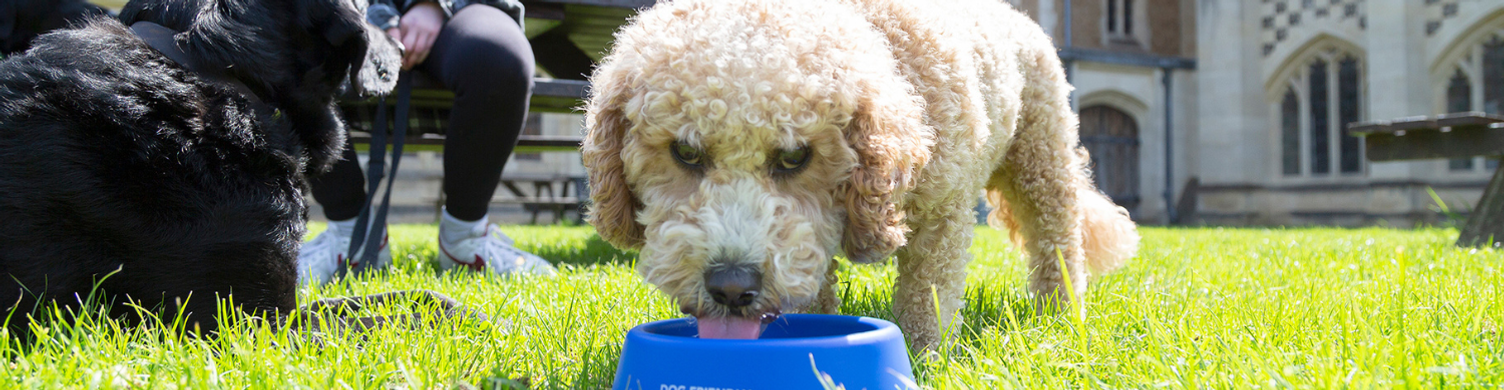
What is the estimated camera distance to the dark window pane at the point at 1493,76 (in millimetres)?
12852

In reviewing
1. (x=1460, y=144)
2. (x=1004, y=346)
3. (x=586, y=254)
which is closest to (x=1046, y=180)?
(x=1004, y=346)

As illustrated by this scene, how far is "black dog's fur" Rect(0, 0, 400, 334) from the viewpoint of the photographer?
1715mm

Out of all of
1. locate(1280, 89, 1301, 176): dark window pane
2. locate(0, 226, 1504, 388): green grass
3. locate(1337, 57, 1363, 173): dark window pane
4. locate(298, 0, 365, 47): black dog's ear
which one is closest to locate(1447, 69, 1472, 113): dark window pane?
locate(1337, 57, 1363, 173): dark window pane

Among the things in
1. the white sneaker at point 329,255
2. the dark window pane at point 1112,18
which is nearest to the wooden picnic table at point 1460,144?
the white sneaker at point 329,255

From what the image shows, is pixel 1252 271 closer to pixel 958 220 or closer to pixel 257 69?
pixel 958 220

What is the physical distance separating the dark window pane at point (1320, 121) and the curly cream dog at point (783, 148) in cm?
1619

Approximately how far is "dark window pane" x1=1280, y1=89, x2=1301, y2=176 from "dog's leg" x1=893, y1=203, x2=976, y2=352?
16438mm

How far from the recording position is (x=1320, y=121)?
15.3 metres

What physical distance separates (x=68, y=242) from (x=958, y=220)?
1.88m

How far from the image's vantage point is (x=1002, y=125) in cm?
223

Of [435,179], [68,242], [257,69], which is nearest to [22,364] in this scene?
[68,242]

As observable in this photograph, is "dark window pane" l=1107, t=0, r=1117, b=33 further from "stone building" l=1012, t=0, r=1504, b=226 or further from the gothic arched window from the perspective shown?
the gothic arched window

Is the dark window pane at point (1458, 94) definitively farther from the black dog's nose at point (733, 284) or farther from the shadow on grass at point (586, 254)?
the black dog's nose at point (733, 284)

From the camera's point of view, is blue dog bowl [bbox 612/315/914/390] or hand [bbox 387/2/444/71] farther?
hand [bbox 387/2/444/71]
